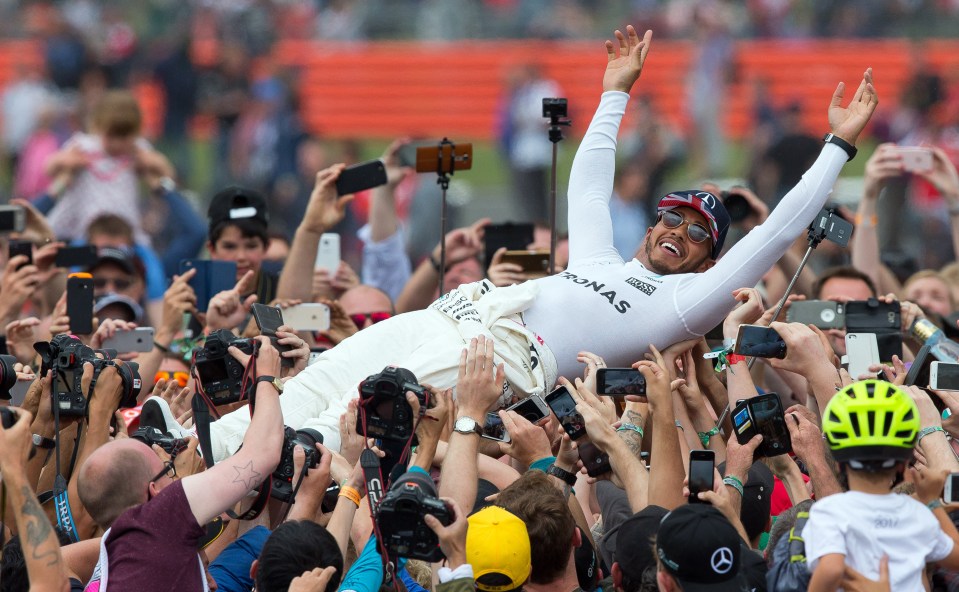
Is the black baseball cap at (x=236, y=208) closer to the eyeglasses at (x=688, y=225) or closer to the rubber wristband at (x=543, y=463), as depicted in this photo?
the eyeglasses at (x=688, y=225)

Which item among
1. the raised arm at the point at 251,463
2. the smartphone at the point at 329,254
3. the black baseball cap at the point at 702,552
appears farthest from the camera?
the smartphone at the point at 329,254

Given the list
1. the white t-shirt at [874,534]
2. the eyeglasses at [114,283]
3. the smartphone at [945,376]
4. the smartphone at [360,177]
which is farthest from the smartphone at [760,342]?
the eyeglasses at [114,283]

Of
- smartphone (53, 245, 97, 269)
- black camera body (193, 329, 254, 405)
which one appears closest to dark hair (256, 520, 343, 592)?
black camera body (193, 329, 254, 405)

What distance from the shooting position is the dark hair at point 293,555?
16.5 feet

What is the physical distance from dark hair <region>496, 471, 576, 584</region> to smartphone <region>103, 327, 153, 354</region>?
2659mm

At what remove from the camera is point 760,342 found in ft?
19.3

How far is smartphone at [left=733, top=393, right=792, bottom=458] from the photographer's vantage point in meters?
5.48

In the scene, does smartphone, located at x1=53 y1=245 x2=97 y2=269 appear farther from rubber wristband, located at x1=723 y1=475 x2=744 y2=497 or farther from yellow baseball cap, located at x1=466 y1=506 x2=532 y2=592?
rubber wristband, located at x1=723 y1=475 x2=744 y2=497

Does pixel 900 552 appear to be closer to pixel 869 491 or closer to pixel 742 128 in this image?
pixel 869 491

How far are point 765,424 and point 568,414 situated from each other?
80cm

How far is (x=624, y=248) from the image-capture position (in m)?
14.5

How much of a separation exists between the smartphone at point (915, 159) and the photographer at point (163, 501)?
488 cm

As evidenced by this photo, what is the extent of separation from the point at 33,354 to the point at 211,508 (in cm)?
307

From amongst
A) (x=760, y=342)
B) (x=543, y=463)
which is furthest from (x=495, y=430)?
(x=760, y=342)
